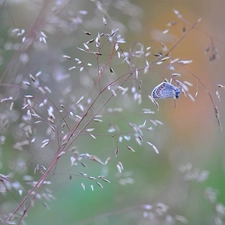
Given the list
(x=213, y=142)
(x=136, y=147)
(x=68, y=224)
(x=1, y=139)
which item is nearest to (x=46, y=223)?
(x=68, y=224)

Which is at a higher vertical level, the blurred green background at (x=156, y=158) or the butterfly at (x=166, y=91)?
the butterfly at (x=166, y=91)

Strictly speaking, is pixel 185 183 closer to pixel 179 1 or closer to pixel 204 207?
pixel 204 207

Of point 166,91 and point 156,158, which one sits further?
point 156,158

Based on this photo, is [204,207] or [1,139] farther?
[204,207]

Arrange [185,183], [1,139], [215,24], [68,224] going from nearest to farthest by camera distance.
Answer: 1. [1,139]
2. [68,224]
3. [185,183]
4. [215,24]

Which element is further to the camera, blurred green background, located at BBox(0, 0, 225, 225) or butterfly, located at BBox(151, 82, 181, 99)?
blurred green background, located at BBox(0, 0, 225, 225)

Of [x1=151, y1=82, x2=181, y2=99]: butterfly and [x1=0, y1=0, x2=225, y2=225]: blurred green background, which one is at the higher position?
[x1=151, y1=82, x2=181, y2=99]: butterfly

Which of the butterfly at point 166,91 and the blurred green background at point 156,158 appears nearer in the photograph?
the butterfly at point 166,91

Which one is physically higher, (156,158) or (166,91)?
(166,91)
